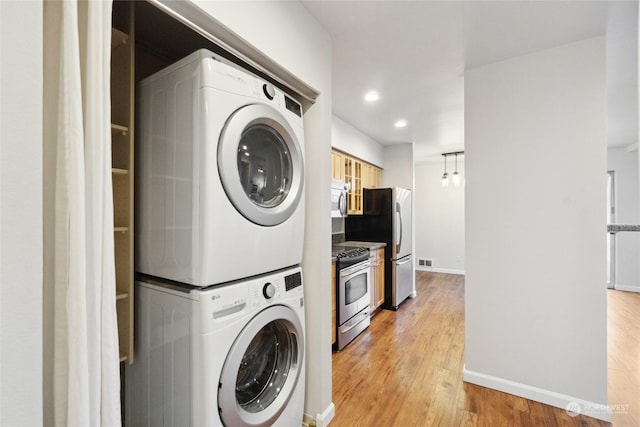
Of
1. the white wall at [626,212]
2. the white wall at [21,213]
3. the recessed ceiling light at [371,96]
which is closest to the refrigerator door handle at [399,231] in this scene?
the recessed ceiling light at [371,96]

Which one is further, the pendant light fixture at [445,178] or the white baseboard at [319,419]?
the pendant light fixture at [445,178]

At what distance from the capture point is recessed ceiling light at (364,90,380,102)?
9.31 ft

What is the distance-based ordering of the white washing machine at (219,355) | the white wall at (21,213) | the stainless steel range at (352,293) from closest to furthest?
1. the white wall at (21,213)
2. the white washing machine at (219,355)
3. the stainless steel range at (352,293)

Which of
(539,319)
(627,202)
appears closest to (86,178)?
(539,319)

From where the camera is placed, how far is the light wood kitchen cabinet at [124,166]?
4.00 feet

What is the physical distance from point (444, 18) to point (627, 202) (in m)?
5.60

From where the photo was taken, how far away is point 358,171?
418 cm

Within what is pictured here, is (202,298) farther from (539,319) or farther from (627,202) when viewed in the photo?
(627,202)

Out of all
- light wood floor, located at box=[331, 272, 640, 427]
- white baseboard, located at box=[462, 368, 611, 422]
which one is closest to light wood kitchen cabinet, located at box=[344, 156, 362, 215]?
light wood floor, located at box=[331, 272, 640, 427]

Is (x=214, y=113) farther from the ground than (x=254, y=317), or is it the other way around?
(x=214, y=113)

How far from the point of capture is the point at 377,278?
3.74 meters

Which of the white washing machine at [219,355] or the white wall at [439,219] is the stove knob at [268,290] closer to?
the white washing machine at [219,355]

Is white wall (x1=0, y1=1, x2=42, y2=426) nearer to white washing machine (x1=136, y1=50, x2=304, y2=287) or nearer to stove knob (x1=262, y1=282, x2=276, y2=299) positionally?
white washing machine (x1=136, y1=50, x2=304, y2=287)

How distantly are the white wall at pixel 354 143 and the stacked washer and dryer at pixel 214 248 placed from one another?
2.13 m
